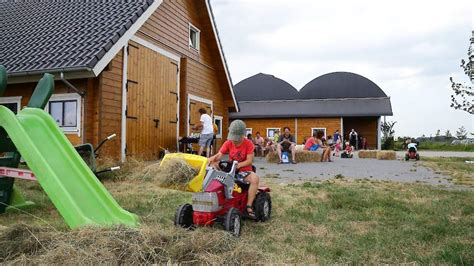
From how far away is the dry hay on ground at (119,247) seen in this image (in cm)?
275

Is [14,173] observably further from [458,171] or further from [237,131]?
[458,171]

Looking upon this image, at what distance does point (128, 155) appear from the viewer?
1111cm

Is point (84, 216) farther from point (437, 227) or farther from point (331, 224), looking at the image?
point (437, 227)

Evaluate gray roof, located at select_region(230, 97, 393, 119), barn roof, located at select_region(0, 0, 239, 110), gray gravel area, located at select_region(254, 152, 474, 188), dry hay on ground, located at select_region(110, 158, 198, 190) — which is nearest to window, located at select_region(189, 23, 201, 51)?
barn roof, located at select_region(0, 0, 239, 110)

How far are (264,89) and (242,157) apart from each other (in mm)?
34260

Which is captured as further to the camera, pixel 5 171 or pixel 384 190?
pixel 384 190

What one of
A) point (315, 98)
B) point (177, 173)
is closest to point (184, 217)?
point (177, 173)

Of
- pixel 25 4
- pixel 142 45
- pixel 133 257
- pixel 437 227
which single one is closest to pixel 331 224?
pixel 437 227

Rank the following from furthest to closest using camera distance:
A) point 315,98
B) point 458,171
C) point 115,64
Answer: point 315,98 < point 458,171 < point 115,64

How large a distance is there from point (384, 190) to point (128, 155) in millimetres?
6803

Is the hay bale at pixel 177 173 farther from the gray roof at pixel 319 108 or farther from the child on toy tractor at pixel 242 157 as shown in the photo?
the gray roof at pixel 319 108

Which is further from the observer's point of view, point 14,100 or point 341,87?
point 341,87

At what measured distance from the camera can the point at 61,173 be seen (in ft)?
14.1

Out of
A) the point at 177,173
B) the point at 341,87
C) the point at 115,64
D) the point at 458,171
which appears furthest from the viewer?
the point at 341,87
